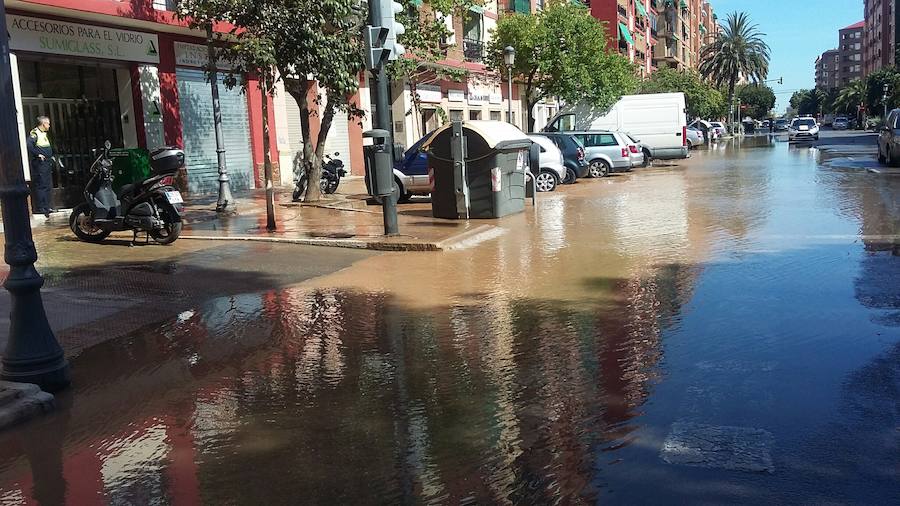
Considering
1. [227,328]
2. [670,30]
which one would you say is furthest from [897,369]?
[670,30]

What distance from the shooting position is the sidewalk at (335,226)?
11312 millimetres

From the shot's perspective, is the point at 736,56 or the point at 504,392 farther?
the point at 736,56

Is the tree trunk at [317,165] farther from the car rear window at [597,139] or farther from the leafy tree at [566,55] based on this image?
the leafy tree at [566,55]

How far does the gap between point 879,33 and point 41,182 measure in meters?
136

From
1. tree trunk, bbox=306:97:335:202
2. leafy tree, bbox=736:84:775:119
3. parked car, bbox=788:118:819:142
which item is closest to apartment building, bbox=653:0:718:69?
leafy tree, bbox=736:84:775:119

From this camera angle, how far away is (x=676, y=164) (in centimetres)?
3119

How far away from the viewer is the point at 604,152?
24516 mm

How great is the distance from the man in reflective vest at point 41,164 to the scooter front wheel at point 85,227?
8.80 feet

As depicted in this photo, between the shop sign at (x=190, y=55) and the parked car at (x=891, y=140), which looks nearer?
the shop sign at (x=190, y=55)

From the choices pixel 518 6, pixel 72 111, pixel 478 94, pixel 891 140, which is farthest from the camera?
pixel 518 6

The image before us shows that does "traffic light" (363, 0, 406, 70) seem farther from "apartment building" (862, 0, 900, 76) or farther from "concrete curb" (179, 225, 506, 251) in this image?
"apartment building" (862, 0, 900, 76)

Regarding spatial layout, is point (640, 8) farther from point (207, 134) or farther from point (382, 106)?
point (382, 106)

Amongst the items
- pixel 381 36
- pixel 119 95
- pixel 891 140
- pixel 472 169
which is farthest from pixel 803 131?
pixel 381 36

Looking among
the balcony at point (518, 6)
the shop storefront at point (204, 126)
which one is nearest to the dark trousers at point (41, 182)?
the shop storefront at point (204, 126)
